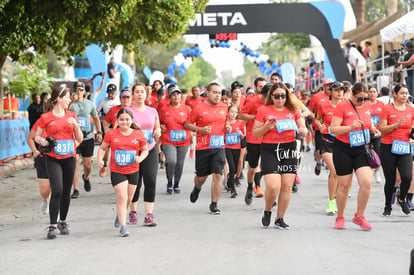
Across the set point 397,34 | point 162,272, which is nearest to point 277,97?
point 162,272

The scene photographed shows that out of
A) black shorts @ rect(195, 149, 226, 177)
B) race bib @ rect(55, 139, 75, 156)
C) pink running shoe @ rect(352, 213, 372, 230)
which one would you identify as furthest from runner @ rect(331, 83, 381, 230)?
race bib @ rect(55, 139, 75, 156)

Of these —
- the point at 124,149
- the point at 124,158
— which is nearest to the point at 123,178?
the point at 124,158

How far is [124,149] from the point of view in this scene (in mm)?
8352

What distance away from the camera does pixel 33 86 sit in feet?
94.4

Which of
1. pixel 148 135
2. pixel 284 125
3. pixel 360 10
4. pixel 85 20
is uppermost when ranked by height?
pixel 360 10

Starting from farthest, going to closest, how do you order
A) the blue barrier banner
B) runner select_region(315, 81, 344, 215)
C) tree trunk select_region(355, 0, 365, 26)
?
tree trunk select_region(355, 0, 365, 26) < the blue barrier banner < runner select_region(315, 81, 344, 215)

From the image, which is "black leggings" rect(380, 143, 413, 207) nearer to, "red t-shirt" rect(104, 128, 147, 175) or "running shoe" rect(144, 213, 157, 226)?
"running shoe" rect(144, 213, 157, 226)

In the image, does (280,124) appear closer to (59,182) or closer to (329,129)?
(329,129)

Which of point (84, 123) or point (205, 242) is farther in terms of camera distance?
point (84, 123)

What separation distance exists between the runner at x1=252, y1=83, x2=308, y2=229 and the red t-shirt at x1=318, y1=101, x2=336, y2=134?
221cm

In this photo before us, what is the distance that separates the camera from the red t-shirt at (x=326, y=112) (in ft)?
35.2

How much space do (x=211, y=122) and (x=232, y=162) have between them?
2.01m

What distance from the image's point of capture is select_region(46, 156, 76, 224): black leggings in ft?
27.4

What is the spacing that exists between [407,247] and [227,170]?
5.82m
